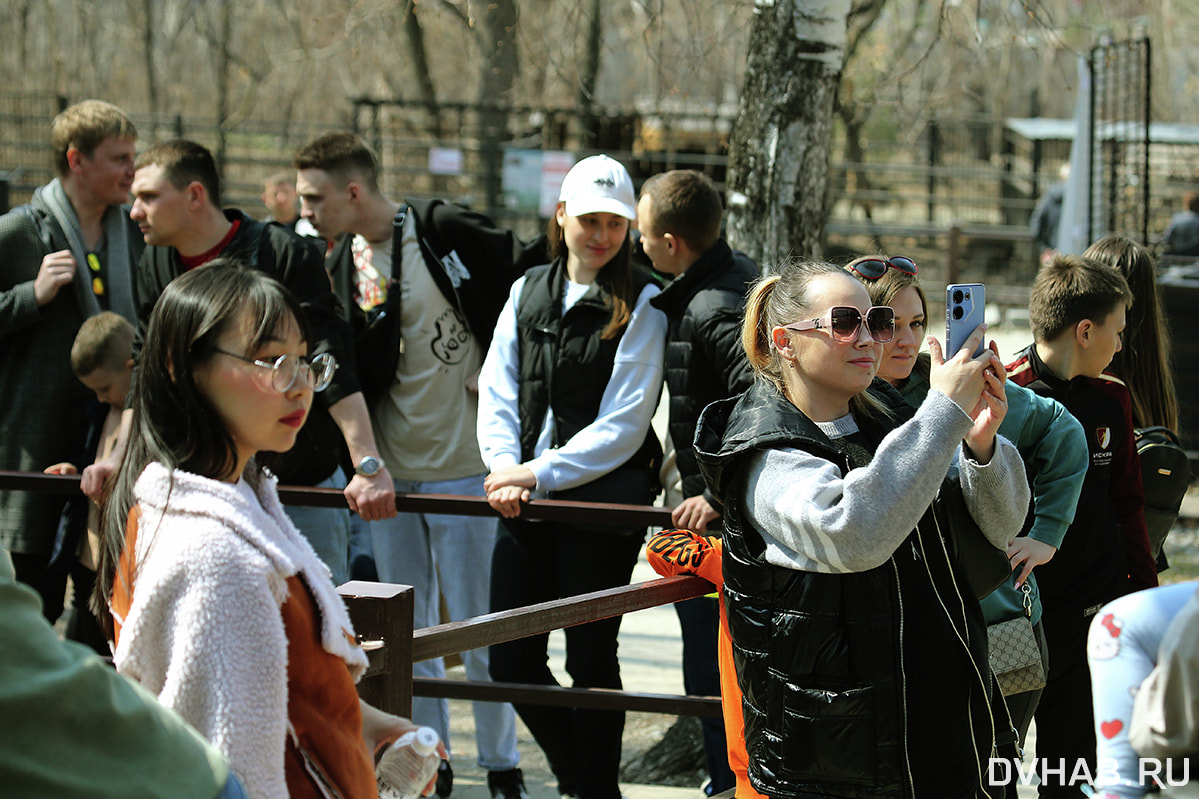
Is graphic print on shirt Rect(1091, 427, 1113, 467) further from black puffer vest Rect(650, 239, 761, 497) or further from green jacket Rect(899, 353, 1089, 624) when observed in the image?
black puffer vest Rect(650, 239, 761, 497)

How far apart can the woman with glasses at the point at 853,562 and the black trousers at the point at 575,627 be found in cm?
126

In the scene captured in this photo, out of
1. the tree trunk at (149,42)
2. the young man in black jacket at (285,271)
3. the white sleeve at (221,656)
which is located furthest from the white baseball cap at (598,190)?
the tree trunk at (149,42)

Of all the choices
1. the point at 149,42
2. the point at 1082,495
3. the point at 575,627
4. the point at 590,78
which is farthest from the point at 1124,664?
the point at 149,42

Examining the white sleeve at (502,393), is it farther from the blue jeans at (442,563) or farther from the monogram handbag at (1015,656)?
the monogram handbag at (1015,656)

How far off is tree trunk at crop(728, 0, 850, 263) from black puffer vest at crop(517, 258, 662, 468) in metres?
1.25

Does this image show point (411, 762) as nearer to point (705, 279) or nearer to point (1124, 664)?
point (1124, 664)

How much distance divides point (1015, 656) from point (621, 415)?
4.54ft

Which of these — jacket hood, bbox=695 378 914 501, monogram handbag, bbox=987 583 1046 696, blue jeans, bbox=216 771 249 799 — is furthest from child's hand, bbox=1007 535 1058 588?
blue jeans, bbox=216 771 249 799

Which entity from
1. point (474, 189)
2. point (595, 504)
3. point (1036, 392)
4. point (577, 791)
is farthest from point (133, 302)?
point (474, 189)

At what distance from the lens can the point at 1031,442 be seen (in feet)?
10.1

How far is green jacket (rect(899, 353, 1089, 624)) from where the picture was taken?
9.92 feet

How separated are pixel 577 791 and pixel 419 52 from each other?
1608 cm

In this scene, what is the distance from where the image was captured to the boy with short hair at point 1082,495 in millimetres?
3332

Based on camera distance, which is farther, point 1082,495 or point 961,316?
point 1082,495
